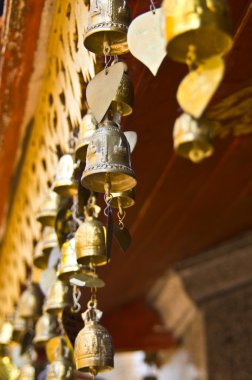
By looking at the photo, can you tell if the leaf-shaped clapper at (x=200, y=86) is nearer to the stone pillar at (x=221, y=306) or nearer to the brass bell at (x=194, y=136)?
the brass bell at (x=194, y=136)

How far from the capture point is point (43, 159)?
3.07 m

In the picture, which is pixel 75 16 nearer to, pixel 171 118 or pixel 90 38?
pixel 90 38

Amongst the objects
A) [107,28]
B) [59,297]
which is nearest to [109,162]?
[107,28]

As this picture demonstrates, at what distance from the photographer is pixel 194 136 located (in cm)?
138

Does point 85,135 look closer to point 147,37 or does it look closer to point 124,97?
point 124,97

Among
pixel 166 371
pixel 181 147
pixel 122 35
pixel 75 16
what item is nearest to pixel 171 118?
pixel 75 16

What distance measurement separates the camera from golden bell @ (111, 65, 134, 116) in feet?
5.99

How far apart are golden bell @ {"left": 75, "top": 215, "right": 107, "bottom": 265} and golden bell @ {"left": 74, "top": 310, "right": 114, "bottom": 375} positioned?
17 cm

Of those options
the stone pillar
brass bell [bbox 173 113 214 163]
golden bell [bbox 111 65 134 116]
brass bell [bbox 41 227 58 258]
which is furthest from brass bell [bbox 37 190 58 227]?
the stone pillar

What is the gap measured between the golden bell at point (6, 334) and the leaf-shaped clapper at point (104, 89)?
1828 mm

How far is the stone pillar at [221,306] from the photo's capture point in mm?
4148

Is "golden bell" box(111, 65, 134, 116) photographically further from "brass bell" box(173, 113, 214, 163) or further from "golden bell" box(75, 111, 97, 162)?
"brass bell" box(173, 113, 214, 163)

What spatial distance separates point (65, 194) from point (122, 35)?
0.74m

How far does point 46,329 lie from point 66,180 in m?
Answer: 0.73
